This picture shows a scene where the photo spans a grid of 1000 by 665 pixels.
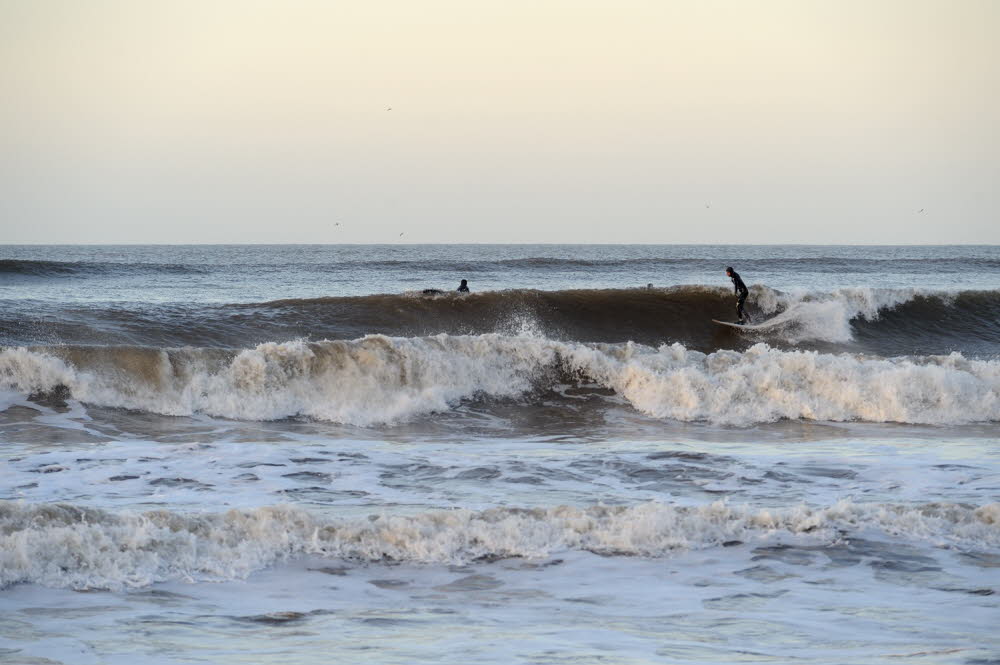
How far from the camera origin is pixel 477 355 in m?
16.0

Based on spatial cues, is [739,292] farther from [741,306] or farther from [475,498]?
[475,498]

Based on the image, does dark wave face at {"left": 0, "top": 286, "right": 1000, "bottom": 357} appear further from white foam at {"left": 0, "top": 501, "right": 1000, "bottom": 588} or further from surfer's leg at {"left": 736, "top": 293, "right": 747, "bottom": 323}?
white foam at {"left": 0, "top": 501, "right": 1000, "bottom": 588}

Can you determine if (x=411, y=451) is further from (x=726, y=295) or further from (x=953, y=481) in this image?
(x=726, y=295)

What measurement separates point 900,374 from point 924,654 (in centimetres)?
1078

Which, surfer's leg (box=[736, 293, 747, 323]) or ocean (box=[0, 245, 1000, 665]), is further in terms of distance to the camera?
surfer's leg (box=[736, 293, 747, 323])

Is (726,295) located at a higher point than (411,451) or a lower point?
higher

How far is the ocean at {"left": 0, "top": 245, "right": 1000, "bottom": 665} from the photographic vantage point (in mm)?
5594

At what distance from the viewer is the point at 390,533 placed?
715cm

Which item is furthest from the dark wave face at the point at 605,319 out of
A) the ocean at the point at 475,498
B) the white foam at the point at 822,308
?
the ocean at the point at 475,498

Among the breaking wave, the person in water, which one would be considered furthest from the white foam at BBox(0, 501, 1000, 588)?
the person in water

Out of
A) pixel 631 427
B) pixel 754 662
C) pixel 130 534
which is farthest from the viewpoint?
pixel 631 427

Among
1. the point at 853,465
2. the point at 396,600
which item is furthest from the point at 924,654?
the point at 853,465

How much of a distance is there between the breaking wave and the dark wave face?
151 inches

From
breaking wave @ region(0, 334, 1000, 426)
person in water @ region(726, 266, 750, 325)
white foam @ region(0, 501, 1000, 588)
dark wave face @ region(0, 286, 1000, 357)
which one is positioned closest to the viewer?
white foam @ region(0, 501, 1000, 588)
